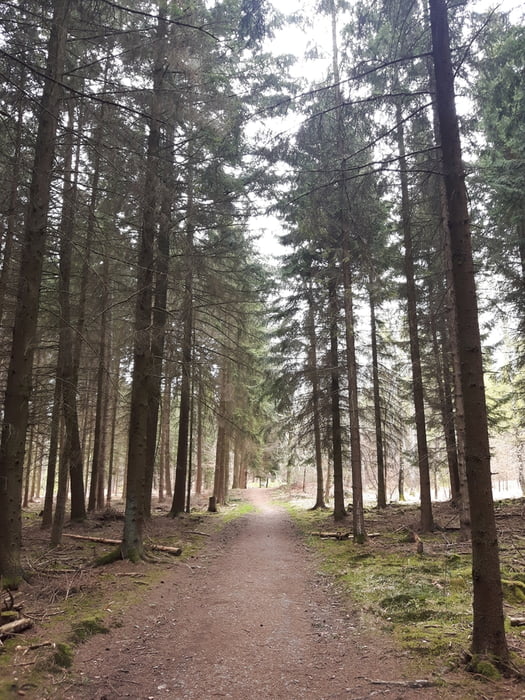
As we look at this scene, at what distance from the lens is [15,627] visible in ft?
16.3

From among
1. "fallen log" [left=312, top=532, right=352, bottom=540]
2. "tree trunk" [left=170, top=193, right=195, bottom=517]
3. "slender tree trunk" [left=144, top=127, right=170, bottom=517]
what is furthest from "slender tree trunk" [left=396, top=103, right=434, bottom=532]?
"slender tree trunk" [left=144, top=127, right=170, bottom=517]

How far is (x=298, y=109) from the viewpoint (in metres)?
7.93

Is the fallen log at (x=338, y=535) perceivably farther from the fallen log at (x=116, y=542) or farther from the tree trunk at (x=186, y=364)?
the tree trunk at (x=186, y=364)

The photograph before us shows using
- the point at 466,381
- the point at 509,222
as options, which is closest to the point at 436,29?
the point at 466,381

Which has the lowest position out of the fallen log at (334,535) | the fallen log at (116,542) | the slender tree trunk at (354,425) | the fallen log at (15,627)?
the fallen log at (334,535)

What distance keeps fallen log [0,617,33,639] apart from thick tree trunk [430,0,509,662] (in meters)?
4.90

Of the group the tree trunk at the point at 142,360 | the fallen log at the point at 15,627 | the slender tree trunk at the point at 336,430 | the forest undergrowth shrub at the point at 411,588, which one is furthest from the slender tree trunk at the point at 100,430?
the slender tree trunk at the point at 336,430

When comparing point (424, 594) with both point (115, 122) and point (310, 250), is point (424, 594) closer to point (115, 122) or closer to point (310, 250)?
point (115, 122)

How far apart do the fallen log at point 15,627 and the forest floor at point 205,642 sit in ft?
0.32

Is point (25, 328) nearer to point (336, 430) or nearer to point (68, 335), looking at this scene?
point (68, 335)

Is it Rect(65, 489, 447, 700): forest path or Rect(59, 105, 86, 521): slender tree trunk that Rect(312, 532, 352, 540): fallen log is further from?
Rect(59, 105, 86, 521): slender tree trunk

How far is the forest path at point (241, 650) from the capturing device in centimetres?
430

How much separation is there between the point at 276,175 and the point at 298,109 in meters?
4.92

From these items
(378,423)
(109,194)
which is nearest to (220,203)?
(109,194)
